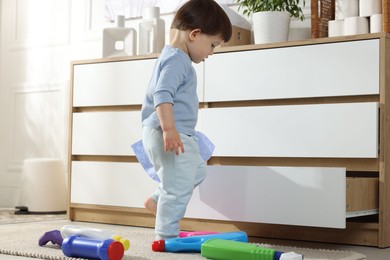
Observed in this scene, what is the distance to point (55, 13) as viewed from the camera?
12.0 feet

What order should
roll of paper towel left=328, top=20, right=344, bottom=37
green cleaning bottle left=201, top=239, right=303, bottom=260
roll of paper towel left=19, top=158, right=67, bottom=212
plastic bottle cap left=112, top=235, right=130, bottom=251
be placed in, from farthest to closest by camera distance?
roll of paper towel left=19, top=158, right=67, bottom=212, roll of paper towel left=328, top=20, right=344, bottom=37, plastic bottle cap left=112, top=235, right=130, bottom=251, green cleaning bottle left=201, top=239, right=303, bottom=260

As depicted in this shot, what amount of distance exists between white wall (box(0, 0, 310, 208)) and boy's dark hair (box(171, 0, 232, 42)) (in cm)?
133

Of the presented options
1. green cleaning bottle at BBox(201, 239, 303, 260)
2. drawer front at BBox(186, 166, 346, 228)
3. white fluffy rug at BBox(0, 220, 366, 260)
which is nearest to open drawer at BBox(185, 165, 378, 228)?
drawer front at BBox(186, 166, 346, 228)

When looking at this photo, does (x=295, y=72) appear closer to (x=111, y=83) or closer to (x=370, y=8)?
(x=370, y=8)

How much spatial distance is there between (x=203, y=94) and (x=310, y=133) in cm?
48

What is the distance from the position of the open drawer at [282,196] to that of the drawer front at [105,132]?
55cm

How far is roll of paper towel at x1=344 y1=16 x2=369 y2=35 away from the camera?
2.41 meters

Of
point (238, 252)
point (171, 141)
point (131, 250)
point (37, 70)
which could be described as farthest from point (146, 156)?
point (37, 70)

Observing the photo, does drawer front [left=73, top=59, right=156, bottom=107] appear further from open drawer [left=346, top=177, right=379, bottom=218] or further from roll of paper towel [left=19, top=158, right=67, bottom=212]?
open drawer [left=346, top=177, right=379, bottom=218]

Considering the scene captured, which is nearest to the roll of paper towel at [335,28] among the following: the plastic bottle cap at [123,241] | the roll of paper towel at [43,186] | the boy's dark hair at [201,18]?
the boy's dark hair at [201,18]

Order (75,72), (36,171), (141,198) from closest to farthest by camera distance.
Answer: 1. (141,198)
2. (75,72)
3. (36,171)

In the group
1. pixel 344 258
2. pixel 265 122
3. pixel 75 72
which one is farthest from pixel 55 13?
pixel 344 258

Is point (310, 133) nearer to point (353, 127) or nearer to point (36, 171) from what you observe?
point (353, 127)

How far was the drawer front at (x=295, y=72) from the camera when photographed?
2.17 m
